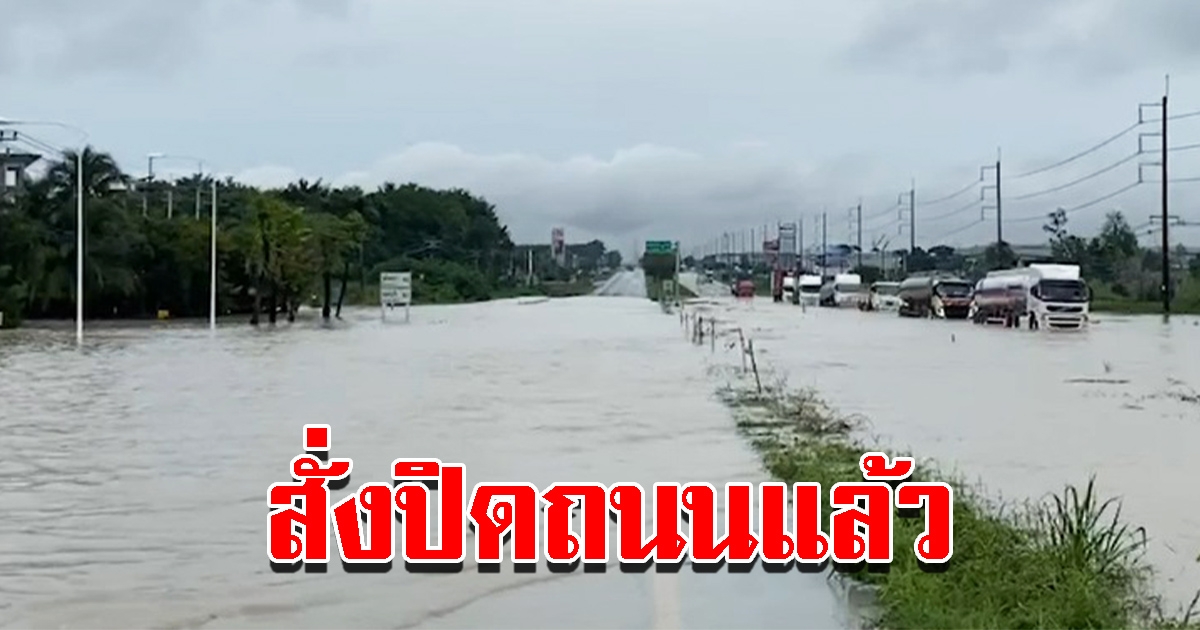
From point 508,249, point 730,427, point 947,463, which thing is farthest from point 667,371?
point 508,249

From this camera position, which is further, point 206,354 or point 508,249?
point 508,249

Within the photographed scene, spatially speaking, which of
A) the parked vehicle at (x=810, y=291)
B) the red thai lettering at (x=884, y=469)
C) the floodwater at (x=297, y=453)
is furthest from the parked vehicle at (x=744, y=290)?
the red thai lettering at (x=884, y=469)

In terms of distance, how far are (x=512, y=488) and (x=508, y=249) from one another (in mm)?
146980

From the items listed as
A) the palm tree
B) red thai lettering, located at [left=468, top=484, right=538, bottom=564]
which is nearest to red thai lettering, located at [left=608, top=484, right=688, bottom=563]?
red thai lettering, located at [left=468, top=484, right=538, bottom=564]

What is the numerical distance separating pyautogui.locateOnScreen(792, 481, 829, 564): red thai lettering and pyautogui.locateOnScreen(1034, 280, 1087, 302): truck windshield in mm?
42638

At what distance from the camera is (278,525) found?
33.2 feet

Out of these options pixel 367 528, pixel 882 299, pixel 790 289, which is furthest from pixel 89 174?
pixel 790 289

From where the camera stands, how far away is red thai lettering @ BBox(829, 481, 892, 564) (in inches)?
352

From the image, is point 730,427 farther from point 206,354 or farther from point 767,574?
point 206,354

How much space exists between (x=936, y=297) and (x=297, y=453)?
5509 centimetres

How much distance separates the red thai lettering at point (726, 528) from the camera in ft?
30.4

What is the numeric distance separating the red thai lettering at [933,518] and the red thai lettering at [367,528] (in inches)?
129

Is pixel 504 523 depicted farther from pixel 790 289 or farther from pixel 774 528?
pixel 790 289

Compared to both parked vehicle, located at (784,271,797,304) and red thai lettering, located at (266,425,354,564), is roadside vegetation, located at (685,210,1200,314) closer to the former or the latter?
parked vehicle, located at (784,271,797,304)
